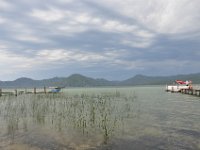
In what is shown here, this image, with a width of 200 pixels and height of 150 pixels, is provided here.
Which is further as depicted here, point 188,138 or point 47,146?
point 188,138

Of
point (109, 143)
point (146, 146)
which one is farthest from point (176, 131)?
point (109, 143)

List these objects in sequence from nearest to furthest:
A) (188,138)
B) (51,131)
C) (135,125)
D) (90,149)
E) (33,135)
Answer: (90,149), (188,138), (33,135), (51,131), (135,125)

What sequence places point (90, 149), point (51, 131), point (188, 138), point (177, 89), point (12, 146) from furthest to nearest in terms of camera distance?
point (177, 89), point (51, 131), point (188, 138), point (12, 146), point (90, 149)

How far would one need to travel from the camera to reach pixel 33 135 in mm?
13297

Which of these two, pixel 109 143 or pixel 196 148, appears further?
pixel 109 143

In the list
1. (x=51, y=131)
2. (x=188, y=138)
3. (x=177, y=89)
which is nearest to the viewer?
(x=188, y=138)

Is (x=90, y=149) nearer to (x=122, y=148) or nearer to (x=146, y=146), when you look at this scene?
(x=122, y=148)

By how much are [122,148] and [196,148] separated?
139 inches

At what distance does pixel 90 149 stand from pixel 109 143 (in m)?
1.35

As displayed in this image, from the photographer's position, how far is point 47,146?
10.8 m

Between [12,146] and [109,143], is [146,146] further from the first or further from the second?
[12,146]

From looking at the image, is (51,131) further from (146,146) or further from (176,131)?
(176,131)

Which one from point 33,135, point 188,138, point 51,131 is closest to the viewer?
point 188,138

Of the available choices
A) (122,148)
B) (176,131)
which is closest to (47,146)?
(122,148)
